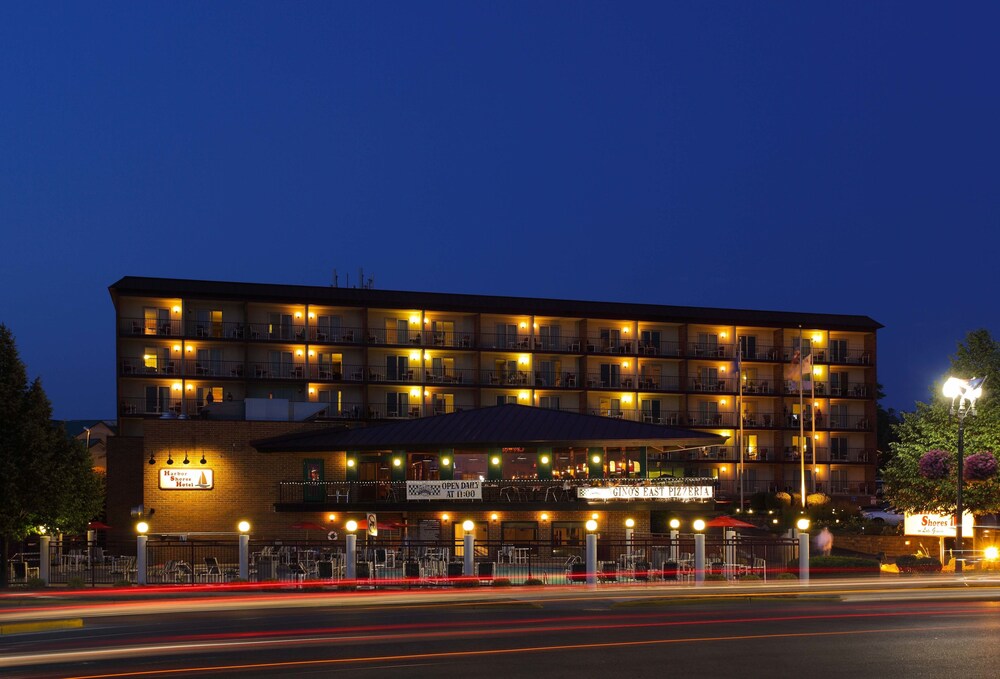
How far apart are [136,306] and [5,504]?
35.2 metres

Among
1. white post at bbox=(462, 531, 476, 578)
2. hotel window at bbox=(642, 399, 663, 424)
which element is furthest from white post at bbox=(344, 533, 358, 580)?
hotel window at bbox=(642, 399, 663, 424)

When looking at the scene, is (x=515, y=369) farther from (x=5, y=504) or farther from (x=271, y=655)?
(x=271, y=655)

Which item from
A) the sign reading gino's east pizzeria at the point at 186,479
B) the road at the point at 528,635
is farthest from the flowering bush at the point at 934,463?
the sign reading gino's east pizzeria at the point at 186,479

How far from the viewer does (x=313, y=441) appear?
51594 millimetres

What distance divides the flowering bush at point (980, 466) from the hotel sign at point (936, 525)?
447 centimetres

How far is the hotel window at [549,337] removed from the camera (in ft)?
265

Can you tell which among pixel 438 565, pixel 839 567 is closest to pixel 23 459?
pixel 438 565

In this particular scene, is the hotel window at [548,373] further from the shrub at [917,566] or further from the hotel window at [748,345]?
the shrub at [917,566]

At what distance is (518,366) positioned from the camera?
3145 inches

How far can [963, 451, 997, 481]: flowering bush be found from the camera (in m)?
39.7

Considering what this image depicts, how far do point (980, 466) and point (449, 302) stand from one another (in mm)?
43627

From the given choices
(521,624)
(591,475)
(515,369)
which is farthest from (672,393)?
(521,624)

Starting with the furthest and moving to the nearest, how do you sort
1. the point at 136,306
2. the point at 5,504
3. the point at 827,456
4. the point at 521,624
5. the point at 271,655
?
the point at 827,456 → the point at 136,306 → the point at 5,504 → the point at 521,624 → the point at 271,655

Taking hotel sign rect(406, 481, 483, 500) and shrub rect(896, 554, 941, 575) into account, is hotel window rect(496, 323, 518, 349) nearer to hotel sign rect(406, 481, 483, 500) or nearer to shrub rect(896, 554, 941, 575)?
hotel sign rect(406, 481, 483, 500)
